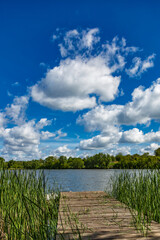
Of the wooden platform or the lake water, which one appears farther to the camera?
the lake water

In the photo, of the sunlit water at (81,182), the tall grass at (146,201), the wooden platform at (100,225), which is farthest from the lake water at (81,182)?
the tall grass at (146,201)

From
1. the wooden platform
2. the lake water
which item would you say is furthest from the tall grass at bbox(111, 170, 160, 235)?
the lake water

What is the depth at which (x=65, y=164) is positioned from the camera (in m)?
80.0

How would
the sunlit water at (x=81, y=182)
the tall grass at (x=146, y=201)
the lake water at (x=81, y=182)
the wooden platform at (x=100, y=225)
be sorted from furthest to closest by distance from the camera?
1. the lake water at (x=81, y=182)
2. the sunlit water at (x=81, y=182)
3. the tall grass at (x=146, y=201)
4. the wooden platform at (x=100, y=225)

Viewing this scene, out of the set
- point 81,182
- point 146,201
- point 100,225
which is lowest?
point 81,182

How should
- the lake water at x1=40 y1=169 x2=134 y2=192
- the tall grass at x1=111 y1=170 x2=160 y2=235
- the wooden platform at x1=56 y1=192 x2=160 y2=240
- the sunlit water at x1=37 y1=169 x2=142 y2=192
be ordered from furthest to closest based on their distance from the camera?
the lake water at x1=40 y1=169 x2=134 y2=192 → the sunlit water at x1=37 y1=169 x2=142 y2=192 → the tall grass at x1=111 y1=170 x2=160 y2=235 → the wooden platform at x1=56 y1=192 x2=160 y2=240

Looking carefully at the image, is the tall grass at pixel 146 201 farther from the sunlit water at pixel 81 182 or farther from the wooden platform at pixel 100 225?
the sunlit water at pixel 81 182

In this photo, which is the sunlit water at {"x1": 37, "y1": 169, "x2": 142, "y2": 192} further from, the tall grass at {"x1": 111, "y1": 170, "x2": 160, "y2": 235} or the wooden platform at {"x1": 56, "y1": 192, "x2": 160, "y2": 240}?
the tall grass at {"x1": 111, "y1": 170, "x2": 160, "y2": 235}

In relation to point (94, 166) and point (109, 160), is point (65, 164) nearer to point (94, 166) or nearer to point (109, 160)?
point (94, 166)

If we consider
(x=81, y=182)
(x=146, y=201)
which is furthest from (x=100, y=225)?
(x=81, y=182)

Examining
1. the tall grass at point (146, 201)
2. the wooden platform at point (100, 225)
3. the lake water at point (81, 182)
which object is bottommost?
the lake water at point (81, 182)

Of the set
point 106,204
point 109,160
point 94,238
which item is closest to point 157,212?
point 106,204

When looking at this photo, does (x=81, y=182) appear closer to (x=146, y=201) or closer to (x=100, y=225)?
(x=146, y=201)

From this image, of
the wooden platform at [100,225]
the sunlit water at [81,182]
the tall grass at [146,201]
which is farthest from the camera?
the sunlit water at [81,182]
